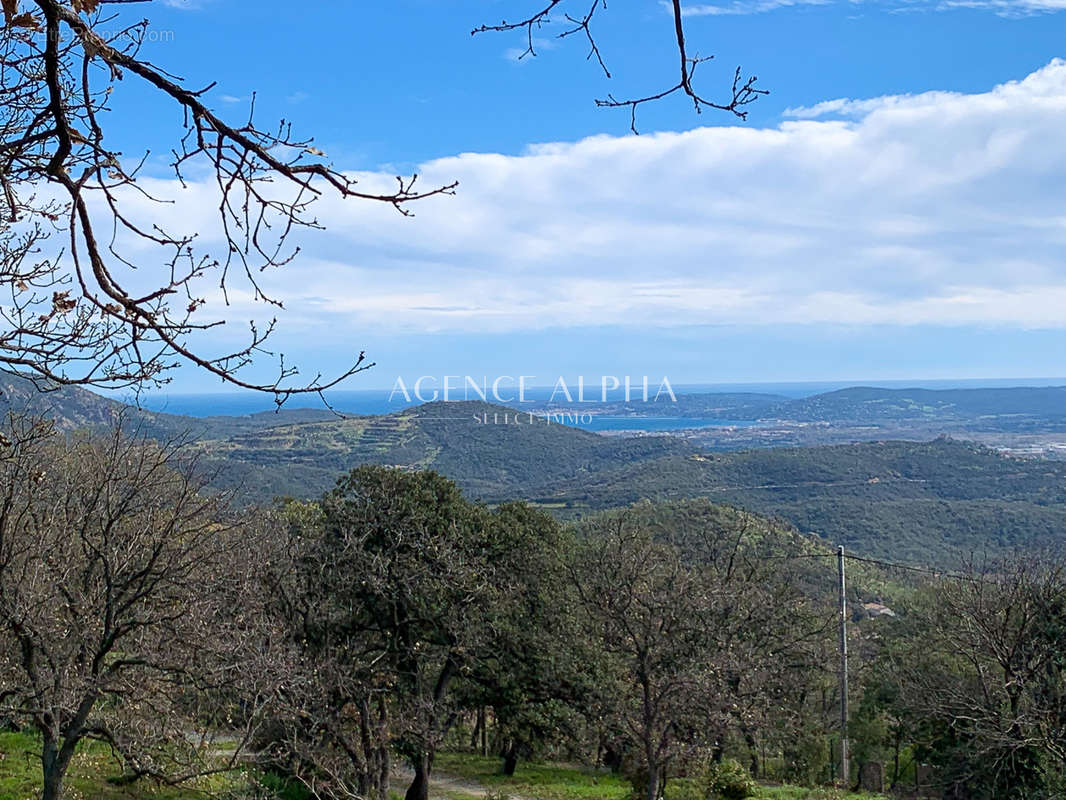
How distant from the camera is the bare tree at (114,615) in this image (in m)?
7.54

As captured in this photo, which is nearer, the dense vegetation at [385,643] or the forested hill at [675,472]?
the dense vegetation at [385,643]

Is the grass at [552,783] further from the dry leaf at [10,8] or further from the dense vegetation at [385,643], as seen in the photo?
the dry leaf at [10,8]

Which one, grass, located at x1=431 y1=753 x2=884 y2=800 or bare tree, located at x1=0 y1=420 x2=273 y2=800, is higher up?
bare tree, located at x1=0 y1=420 x2=273 y2=800

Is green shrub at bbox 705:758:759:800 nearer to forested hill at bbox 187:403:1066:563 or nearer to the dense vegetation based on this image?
the dense vegetation

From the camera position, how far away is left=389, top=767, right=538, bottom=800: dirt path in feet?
54.2

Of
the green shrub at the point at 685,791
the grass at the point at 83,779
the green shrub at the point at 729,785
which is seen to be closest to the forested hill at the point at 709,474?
the grass at the point at 83,779

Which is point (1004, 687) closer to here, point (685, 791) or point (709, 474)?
point (685, 791)

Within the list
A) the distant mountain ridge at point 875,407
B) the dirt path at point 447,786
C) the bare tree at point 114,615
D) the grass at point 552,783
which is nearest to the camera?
the bare tree at point 114,615

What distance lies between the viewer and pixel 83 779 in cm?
1132

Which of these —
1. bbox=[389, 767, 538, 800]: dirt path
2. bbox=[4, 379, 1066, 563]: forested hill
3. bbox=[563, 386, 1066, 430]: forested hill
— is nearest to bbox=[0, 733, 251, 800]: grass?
bbox=[389, 767, 538, 800]: dirt path

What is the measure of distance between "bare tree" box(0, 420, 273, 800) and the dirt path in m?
7.43

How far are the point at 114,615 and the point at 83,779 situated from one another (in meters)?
5.02

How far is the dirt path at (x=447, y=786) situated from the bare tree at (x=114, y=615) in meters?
7.43

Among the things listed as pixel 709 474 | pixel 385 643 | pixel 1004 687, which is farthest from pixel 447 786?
pixel 709 474
